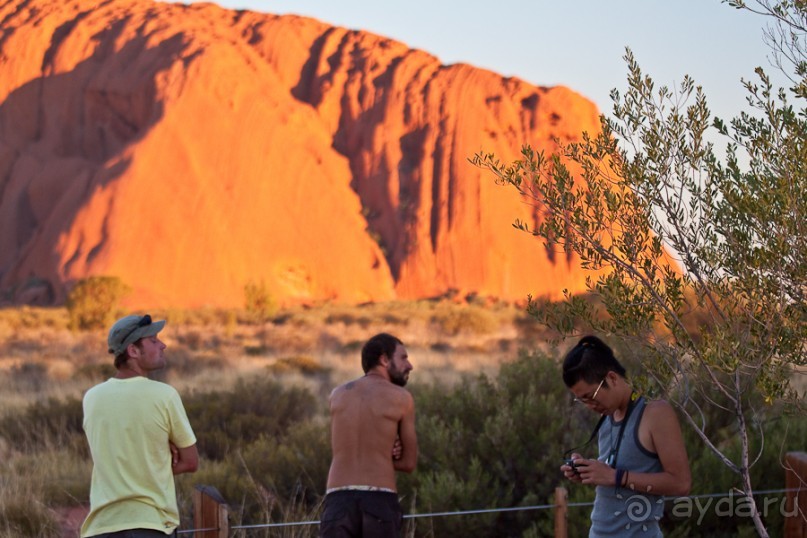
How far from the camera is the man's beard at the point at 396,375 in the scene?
172 inches

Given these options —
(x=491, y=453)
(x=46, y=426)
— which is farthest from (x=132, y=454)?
(x=46, y=426)

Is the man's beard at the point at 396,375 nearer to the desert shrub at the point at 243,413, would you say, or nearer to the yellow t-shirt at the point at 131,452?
the yellow t-shirt at the point at 131,452

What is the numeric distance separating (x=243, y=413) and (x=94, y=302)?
72.8 feet

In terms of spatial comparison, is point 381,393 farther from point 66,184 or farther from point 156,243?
point 66,184

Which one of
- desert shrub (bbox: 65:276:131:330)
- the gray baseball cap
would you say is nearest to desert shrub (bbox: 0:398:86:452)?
the gray baseball cap

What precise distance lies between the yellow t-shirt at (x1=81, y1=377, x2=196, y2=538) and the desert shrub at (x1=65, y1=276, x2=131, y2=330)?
2857cm

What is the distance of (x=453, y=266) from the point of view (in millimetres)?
45500

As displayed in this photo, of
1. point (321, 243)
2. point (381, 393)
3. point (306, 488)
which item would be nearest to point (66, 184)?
point (321, 243)

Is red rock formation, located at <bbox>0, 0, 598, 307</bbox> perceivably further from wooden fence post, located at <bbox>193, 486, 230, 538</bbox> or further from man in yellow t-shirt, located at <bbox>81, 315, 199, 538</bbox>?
man in yellow t-shirt, located at <bbox>81, 315, 199, 538</bbox>

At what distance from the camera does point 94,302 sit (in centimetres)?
3234

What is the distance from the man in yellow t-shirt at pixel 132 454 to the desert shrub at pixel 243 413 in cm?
593

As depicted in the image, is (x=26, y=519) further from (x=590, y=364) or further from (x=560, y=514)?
(x=590, y=364)

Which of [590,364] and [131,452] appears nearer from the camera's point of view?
[590,364]

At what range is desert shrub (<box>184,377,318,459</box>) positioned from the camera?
10516mm
